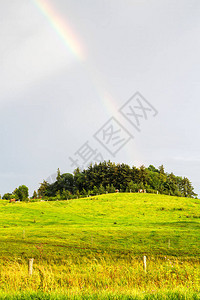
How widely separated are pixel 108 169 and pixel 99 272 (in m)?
127

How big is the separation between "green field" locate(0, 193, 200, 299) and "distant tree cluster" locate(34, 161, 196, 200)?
42.0 metres

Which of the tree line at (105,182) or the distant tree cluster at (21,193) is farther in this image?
the tree line at (105,182)

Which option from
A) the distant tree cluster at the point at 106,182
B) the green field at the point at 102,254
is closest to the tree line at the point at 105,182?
the distant tree cluster at the point at 106,182

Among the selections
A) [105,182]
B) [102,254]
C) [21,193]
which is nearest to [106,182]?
[105,182]

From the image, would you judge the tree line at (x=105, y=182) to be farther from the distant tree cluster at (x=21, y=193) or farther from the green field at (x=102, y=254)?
the green field at (x=102, y=254)

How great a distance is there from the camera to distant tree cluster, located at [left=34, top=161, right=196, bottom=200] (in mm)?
119988

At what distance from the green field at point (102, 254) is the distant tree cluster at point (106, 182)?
4202 cm

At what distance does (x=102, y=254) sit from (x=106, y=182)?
10658 cm

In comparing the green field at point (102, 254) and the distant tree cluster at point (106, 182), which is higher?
the distant tree cluster at point (106, 182)

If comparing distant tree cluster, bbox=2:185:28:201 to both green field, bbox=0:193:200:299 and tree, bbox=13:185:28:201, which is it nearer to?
tree, bbox=13:185:28:201

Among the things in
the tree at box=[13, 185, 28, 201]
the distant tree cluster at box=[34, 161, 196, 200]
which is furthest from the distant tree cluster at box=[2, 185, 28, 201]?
the distant tree cluster at box=[34, 161, 196, 200]

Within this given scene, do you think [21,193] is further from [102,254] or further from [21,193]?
[102,254]

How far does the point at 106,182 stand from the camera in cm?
13125

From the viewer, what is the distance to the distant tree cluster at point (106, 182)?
394 ft
